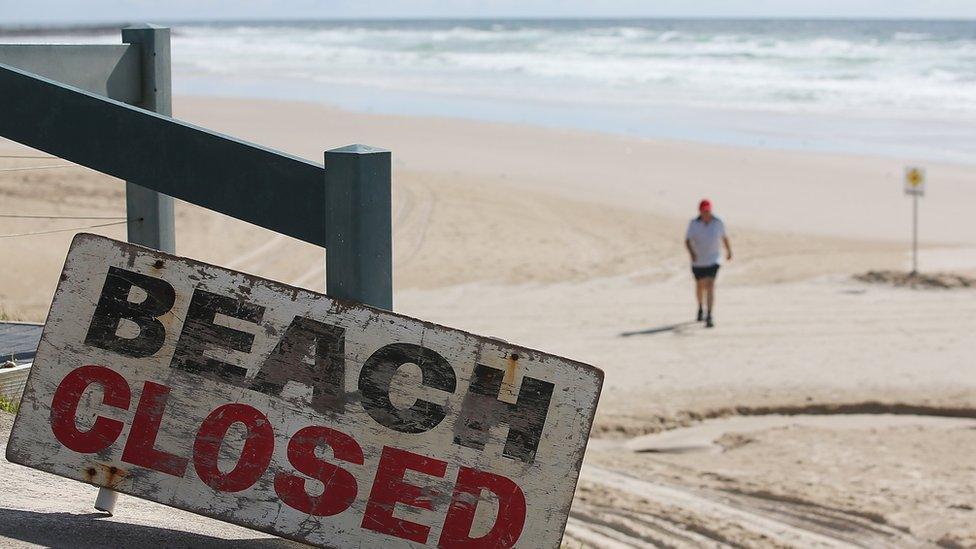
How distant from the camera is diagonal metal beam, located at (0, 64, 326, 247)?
271cm

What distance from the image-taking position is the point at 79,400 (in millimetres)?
2947

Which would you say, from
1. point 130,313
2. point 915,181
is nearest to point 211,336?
point 130,313

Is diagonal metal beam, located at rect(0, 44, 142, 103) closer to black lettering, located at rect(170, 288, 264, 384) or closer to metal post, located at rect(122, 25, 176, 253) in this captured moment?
metal post, located at rect(122, 25, 176, 253)

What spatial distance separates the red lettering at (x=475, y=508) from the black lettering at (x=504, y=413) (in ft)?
0.25

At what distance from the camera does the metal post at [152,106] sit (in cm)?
371

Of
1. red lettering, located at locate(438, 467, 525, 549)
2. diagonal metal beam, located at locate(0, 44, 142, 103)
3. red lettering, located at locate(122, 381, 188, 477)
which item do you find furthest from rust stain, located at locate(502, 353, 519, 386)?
diagonal metal beam, located at locate(0, 44, 142, 103)

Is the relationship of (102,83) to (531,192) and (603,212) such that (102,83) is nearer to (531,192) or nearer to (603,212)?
A: (603,212)

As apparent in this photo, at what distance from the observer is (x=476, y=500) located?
278 cm

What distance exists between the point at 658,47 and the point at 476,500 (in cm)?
6429

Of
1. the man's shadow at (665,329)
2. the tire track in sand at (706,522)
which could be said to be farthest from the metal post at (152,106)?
the man's shadow at (665,329)

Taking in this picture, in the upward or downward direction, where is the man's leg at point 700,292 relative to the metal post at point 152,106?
upward

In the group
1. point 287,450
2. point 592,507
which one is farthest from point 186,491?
point 592,507

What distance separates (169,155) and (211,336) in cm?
47

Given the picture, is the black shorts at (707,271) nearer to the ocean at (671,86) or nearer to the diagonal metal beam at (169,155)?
the diagonal metal beam at (169,155)
